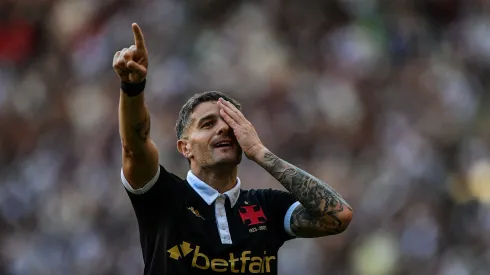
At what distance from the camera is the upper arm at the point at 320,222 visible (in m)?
4.57

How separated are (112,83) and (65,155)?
106 cm

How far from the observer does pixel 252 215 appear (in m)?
4.68

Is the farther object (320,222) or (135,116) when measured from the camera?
(320,222)

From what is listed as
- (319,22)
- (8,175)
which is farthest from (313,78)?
(8,175)

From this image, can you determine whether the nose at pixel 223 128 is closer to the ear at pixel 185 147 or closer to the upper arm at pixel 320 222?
the ear at pixel 185 147

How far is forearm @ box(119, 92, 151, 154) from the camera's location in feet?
14.0

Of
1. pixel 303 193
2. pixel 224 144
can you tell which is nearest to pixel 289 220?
pixel 303 193

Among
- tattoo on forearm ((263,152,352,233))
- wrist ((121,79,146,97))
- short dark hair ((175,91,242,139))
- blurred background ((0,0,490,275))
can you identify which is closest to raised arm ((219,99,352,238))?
tattoo on forearm ((263,152,352,233))

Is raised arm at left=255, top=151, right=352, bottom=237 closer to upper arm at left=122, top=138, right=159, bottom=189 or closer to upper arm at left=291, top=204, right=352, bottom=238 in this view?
upper arm at left=291, top=204, right=352, bottom=238

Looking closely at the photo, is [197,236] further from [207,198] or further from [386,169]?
[386,169]

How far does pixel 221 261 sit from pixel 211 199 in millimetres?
339

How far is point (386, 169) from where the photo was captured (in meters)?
9.98

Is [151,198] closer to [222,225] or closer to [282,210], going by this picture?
[222,225]

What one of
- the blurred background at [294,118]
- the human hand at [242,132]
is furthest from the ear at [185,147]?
the blurred background at [294,118]
